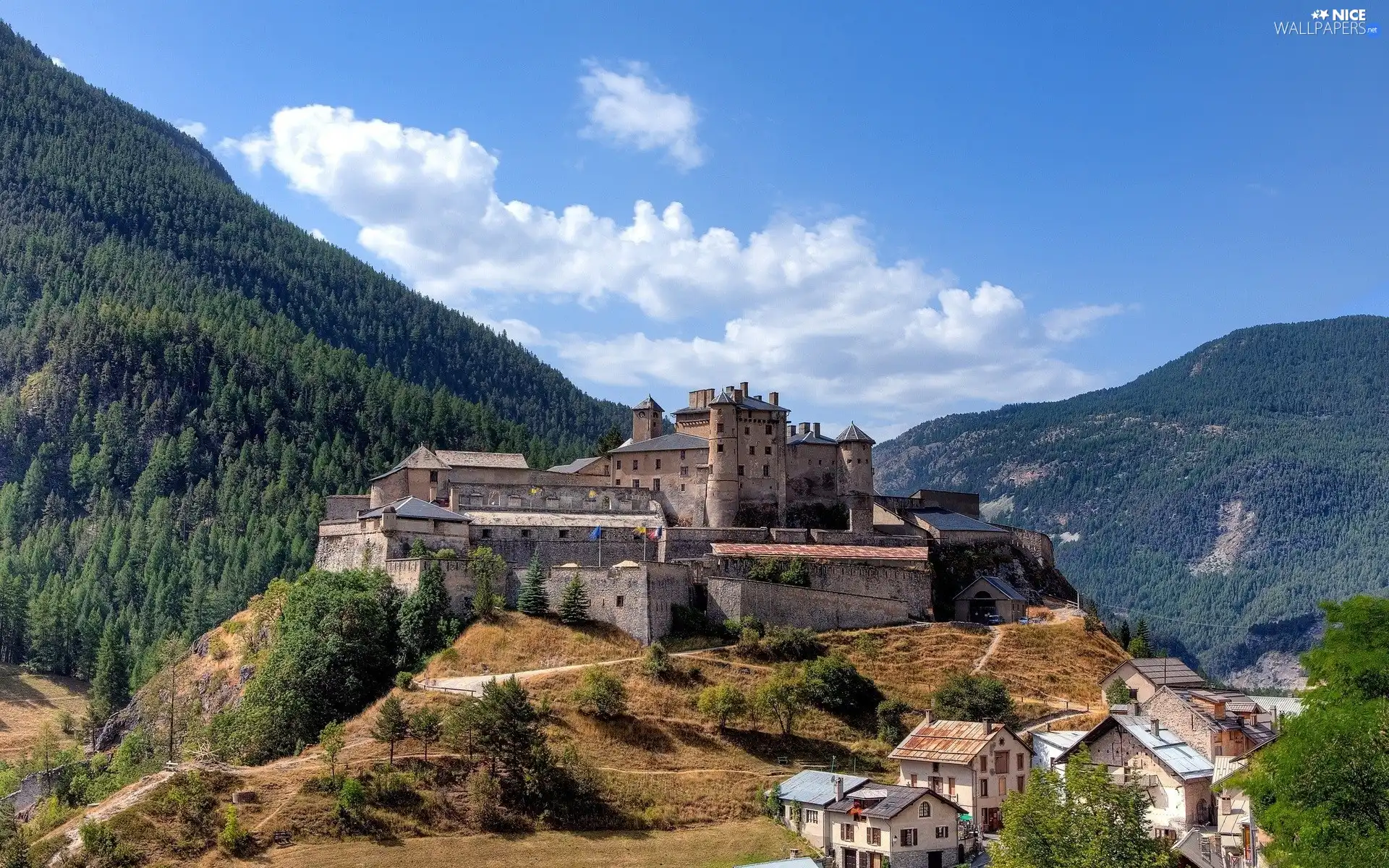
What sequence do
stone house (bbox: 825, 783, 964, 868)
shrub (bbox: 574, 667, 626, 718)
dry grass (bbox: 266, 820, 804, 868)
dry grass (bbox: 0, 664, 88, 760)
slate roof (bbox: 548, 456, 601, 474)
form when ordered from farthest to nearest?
slate roof (bbox: 548, 456, 601, 474)
dry grass (bbox: 0, 664, 88, 760)
shrub (bbox: 574, 667, 626, 718)
stone house (bbox: 825, 783, 964, 868)
dry grass (bbox: 266, 820, 804, 868)

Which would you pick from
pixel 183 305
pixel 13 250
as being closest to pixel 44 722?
pixel 183 305

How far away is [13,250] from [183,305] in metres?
33.9

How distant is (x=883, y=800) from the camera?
186 ft

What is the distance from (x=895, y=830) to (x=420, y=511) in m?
34.4

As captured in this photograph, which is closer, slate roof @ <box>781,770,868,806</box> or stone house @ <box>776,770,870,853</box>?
stone house @ <box>776,770,870,853</box>

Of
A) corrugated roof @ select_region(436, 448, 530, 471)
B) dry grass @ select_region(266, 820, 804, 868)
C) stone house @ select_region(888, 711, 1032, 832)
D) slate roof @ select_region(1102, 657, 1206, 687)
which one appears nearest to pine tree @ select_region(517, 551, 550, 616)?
dry grass @ select_region(266, 820, 804, 868)

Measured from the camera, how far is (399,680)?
6769cm

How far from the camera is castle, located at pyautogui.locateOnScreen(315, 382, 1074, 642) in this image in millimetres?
75438

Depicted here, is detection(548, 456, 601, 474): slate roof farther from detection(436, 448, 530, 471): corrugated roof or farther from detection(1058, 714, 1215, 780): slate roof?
detection(1058, 714, 1215, 780): slate roof

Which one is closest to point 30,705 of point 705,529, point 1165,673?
point 705,529

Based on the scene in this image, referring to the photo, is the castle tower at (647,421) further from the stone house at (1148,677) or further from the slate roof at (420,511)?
the stone house at (1148,677)

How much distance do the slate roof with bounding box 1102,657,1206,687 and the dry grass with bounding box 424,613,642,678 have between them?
2736cm

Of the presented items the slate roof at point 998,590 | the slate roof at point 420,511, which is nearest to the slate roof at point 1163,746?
the slate roof at point 998,590

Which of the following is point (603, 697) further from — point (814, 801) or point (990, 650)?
point (990, 650)
